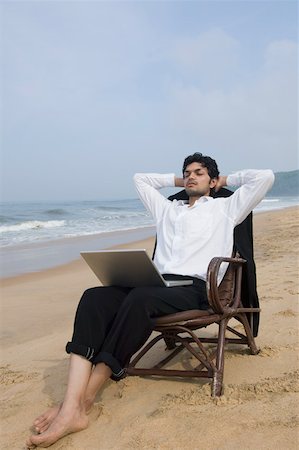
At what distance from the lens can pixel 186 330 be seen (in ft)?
8.87

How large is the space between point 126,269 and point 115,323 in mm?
380

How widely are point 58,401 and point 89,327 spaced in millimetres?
686

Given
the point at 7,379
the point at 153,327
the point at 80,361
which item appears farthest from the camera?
the point at 7,379

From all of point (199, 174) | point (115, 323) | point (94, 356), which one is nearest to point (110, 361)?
point (94, 356)

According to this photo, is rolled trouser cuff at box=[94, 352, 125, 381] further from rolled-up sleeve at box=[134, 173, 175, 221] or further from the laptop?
rolled-up sleeve at box=[134, 173, 175, 221]

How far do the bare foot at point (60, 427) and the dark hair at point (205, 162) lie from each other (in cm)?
190

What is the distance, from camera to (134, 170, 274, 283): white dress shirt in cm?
317

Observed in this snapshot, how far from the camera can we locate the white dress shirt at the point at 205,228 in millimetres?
→ 3166

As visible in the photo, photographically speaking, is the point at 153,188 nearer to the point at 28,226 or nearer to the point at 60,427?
the point at 60,427

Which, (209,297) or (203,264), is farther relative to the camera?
(203,264)

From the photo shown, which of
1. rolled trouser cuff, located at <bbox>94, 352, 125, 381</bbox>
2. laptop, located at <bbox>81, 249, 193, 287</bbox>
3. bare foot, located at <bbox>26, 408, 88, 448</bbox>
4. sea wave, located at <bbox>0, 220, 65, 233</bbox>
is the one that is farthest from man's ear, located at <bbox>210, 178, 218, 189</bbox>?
sea wave, located at <bbox>0, 220, 65, 233</bbox>

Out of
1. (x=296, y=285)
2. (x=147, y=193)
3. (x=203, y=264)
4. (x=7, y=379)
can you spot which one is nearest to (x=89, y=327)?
(x=203, y=264)

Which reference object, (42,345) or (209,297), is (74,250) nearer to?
(42,345)

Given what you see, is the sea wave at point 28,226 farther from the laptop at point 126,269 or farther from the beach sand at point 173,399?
the laptop at point 126,269
